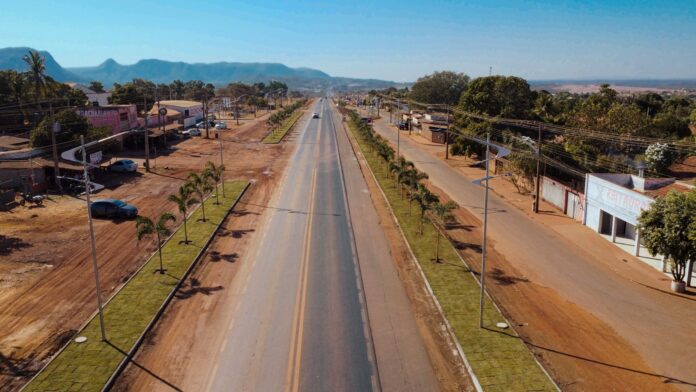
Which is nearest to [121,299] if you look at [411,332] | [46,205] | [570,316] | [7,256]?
[7,256]

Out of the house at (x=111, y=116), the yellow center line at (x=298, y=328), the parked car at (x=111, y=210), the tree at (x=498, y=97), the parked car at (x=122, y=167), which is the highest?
the tree at (x=498, y=97)

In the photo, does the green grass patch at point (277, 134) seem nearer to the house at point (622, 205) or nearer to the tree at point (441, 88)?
the tree at point (441, 88)

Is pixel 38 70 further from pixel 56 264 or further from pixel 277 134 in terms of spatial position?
pixel 56 264

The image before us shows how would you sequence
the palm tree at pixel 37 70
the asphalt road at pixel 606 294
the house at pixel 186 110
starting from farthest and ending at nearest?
the house at pixel 186 110, the palm tree at pixel 37 70, the asphalt road at pixel 606 294

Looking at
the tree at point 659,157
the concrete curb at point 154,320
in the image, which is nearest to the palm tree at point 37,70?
the concrete curb at point 154,320

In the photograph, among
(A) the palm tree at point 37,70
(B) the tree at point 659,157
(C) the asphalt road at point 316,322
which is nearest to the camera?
(C) the asphalt road at point 316,322

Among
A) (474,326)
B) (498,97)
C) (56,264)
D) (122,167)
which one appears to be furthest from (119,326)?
(498,97)
